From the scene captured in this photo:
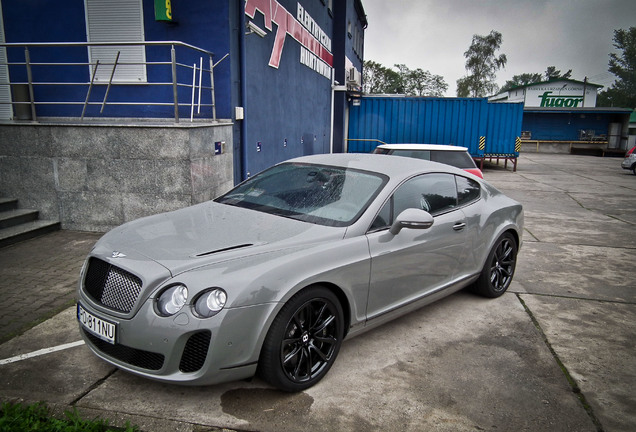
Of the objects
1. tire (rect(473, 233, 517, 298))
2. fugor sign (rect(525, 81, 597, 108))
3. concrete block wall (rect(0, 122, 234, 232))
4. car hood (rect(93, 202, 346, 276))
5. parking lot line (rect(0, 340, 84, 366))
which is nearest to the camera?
car hood (rect(93, 202, 346, 276))

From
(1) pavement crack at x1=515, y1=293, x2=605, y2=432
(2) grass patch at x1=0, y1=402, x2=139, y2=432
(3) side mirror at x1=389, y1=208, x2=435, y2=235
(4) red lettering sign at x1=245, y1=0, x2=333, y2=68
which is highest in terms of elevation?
(4) red lettering sign at x1=245, y1=0, x2=333, y2=68

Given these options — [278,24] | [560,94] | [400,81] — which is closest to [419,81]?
[400,81]

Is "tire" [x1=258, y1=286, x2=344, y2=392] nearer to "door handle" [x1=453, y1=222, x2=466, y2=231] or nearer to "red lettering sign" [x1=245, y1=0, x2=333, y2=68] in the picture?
"door handle" [x1=453, y1=222, x2=466, y2=231]

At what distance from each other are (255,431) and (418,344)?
65.1 inches

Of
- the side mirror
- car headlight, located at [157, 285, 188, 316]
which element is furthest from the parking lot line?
the side mirror

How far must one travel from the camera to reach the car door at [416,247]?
349 cm

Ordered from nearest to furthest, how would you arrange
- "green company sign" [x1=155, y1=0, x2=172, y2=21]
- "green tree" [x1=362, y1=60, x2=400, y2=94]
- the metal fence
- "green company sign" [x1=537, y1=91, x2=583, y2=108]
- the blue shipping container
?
1. "green company sign" [x1=155, y1=0, x2=172, y2=21]
2. the metal fence
3. the blue shipping container
4. "green company sign" [x1=537, y1=91, x2=583, y2=108]
5. "green tree" [x1=362, y1=60, x2=400, y2=94]

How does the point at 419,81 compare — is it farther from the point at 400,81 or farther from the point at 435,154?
the point at 435,154

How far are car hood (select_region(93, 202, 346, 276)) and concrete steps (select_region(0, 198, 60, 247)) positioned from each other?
370 cm

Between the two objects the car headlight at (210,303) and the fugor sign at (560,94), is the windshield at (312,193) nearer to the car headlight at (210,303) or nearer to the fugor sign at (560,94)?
the car headlight at (210,303)

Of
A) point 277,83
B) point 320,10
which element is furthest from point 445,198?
point 320,10

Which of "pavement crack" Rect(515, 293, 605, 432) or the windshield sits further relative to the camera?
the windshield

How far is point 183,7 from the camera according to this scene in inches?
320

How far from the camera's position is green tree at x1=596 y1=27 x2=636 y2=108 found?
244ft
